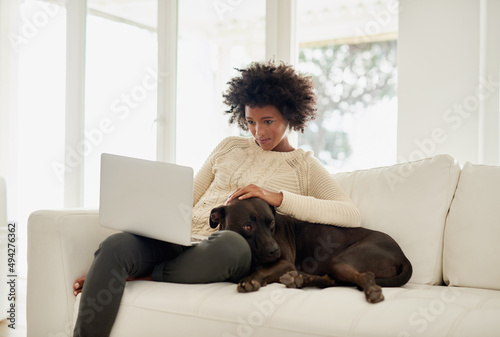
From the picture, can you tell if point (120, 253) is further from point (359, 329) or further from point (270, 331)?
point (359, 329)

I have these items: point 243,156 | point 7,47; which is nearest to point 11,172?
point 7,47

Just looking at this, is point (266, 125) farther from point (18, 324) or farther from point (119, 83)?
point (119, 83)

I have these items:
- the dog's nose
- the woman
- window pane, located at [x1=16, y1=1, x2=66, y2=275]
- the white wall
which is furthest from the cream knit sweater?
window pane, located at [x1=16, y1=1, x2=66, y2=275]

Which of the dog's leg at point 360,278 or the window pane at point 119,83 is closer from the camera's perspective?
the dog's leg at point 360,278

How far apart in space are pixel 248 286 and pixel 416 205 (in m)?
0.83

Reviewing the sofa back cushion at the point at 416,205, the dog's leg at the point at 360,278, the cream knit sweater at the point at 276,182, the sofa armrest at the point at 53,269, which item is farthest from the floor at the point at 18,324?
the sofa back cushion at the point at 416,205

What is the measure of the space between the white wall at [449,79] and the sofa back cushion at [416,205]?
0.51 metres

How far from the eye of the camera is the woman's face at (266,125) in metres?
2.34

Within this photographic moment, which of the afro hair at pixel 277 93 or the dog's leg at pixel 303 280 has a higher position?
the afro hair at pixel 277 93

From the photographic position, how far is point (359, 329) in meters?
1.43

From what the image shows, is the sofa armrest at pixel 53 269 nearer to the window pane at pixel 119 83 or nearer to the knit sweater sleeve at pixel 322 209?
the knit sweater sleeve at pixel 322 209

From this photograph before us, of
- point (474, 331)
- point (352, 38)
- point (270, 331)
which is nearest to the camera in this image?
point (474, 331)

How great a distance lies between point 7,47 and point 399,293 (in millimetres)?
3996

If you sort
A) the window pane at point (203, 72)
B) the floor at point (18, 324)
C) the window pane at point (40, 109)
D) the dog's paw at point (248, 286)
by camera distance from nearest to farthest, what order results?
the dog's paw at point (248, 286)
the floor at point (18, 324)
the window pane at point (203, 72)
the window pane at point (40, 109)
